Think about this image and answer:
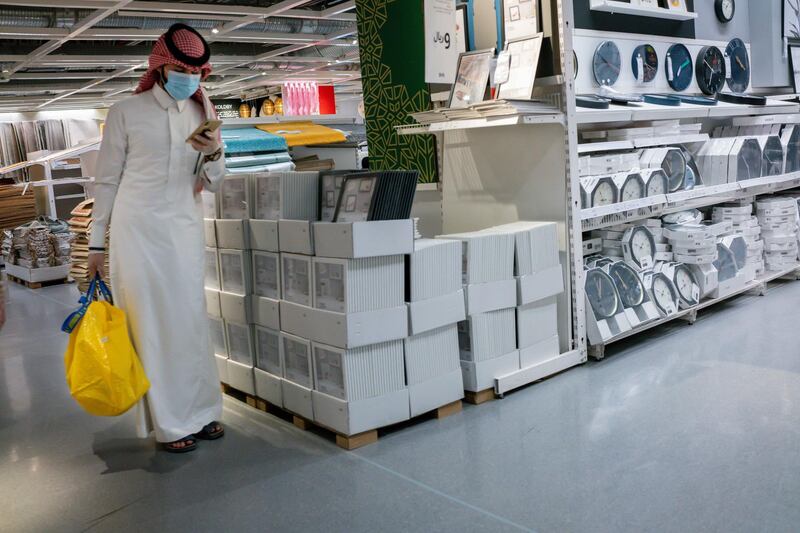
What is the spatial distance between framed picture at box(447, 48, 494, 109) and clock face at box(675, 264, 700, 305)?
69.0 inches

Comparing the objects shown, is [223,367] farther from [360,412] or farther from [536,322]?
[536,322]

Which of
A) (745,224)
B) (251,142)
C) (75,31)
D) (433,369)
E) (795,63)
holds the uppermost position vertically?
(75,31)

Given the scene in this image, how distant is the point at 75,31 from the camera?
8.62 meters

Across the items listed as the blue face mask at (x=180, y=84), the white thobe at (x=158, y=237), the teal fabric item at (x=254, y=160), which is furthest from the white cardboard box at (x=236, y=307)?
the teal fabric item at (x=254, y=160)

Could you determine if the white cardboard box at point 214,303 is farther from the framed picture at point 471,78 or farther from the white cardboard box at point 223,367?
the framed picture at point 471,78

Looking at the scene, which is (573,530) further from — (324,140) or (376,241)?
(324,140)

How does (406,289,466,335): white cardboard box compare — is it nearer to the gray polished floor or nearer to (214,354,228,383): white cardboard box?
the gray polished floor

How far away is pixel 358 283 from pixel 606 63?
263cm

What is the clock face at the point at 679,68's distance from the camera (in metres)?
5.18

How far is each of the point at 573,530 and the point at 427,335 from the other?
46.4 inches

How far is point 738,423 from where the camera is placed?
9.80 ft

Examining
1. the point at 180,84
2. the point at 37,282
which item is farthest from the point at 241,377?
the point at 37,282

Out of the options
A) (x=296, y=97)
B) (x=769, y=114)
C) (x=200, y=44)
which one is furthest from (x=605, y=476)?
(x=296, y=97)

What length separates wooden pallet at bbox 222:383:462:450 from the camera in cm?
303
